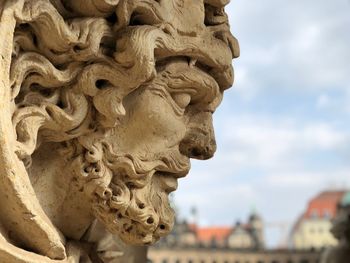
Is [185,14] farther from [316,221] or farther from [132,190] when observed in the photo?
[316,221]

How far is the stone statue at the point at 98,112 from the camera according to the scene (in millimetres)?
1058

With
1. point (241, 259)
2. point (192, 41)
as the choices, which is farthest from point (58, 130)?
point (241, 259)

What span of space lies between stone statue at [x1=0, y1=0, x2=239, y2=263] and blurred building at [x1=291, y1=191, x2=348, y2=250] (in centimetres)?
2446

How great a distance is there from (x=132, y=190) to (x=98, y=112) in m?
0.15

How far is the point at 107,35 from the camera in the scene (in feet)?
3.85

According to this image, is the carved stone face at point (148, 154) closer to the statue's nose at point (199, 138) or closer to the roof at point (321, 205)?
the statue's nose at point (199, 138)

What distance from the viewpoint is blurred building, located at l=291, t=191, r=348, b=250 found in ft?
84.7

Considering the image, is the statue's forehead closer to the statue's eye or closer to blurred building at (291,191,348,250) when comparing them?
the statue's eye

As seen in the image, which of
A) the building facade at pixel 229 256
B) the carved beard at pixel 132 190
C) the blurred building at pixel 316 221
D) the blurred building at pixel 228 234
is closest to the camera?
the carved beard at pixel 132 190

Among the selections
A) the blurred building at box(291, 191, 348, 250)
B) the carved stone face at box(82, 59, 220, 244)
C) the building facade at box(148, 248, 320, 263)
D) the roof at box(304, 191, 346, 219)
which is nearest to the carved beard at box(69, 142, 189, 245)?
the carved stone face at box(82, 59, 220, 244)

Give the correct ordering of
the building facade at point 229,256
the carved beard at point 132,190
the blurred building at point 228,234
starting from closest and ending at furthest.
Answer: the carved beard at point 132,190 → the building facade at point 229,256 → the blurred building at point 228,234

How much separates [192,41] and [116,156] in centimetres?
24

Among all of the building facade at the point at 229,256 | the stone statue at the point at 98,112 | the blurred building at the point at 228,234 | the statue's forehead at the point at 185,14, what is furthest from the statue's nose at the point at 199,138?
A: the blurred building at the point at 228,234

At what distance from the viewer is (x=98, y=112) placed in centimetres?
117
